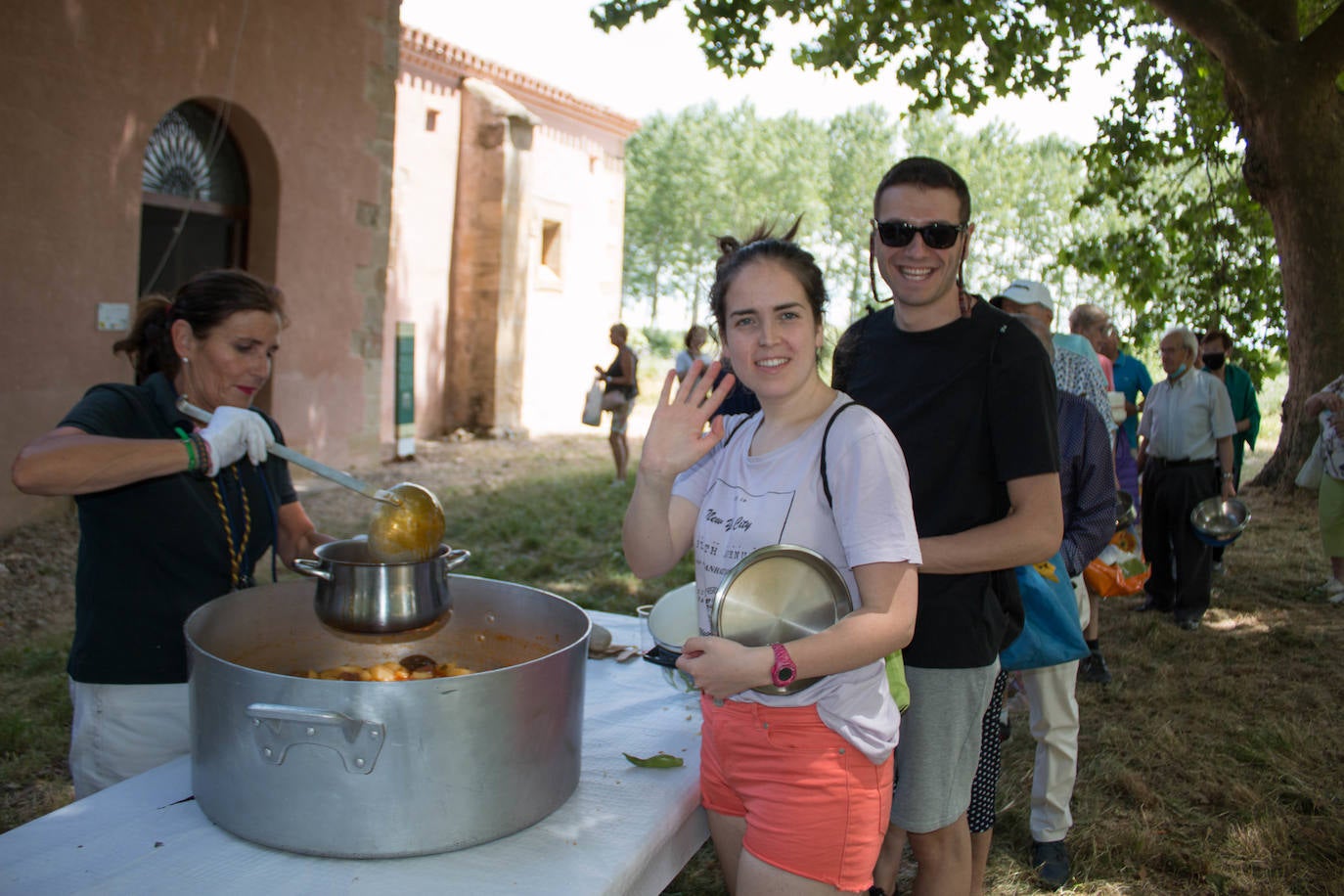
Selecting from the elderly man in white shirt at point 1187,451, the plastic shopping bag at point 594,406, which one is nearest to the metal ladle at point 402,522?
the elderly man in white shirt at point 1187,451

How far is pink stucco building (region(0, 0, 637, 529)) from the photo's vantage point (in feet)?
23.1

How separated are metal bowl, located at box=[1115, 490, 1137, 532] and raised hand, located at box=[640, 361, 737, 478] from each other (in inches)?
111

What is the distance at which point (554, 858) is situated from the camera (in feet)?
5.06

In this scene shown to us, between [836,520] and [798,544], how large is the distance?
8 cm

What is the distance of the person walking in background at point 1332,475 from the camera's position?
575 centimetres

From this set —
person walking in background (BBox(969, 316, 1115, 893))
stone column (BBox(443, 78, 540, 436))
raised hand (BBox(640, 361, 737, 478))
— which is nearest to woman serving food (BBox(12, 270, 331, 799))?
raised hand (BBox(640, 361, 737, 478))

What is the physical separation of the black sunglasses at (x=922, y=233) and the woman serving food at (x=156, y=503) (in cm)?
136

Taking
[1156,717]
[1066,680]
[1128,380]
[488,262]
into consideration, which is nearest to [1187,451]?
[1128,380]

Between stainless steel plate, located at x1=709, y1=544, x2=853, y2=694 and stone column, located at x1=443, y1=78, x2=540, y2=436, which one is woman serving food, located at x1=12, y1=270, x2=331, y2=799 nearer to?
stainless steel plate, located at x1=709, y1=544, x2=853, y2=694

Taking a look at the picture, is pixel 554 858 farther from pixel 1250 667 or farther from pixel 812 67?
pixel 812 67

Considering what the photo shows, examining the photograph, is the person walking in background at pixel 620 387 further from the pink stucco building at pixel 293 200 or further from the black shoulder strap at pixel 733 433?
the black shoulder strap at pixel 733 433

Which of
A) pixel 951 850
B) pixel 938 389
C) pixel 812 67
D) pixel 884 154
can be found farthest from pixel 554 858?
pixel 884 154

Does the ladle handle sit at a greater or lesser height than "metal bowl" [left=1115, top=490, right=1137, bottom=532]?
greater

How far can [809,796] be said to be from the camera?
1647mm
